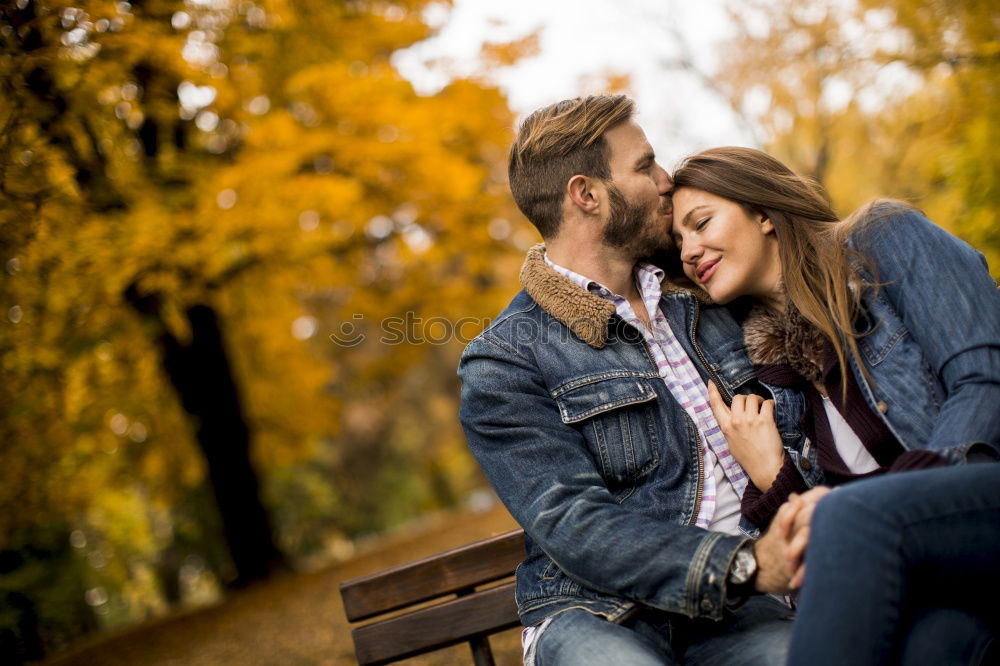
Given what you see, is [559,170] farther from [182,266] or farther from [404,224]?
[404,224]

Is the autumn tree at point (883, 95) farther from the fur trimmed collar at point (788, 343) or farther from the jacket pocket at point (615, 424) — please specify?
the jacket pocket at point (615, 424)

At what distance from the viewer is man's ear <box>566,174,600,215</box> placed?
9.89ft

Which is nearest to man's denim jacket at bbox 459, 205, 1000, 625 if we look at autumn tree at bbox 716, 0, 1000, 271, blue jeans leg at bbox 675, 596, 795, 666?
blue jeans leg at bbox 675, 596, 795, 666

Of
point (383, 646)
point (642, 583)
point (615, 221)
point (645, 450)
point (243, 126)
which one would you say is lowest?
point (383, 646)

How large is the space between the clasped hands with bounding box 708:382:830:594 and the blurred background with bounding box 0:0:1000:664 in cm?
190

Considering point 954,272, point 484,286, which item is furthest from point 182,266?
point 954,272

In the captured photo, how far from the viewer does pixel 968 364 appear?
2.31 metres

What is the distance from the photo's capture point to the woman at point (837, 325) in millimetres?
2338

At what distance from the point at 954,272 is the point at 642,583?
4.06 ft

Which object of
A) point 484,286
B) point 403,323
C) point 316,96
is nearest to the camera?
point 316,96

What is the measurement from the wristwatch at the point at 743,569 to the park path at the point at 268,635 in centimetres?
281

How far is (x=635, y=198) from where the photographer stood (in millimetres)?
2994

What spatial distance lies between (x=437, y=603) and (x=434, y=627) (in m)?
0.08

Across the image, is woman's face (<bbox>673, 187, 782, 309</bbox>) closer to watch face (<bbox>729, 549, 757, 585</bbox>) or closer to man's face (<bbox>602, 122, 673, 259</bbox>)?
man's face (<bbox>602, 122, 673, 259</bbox>)
